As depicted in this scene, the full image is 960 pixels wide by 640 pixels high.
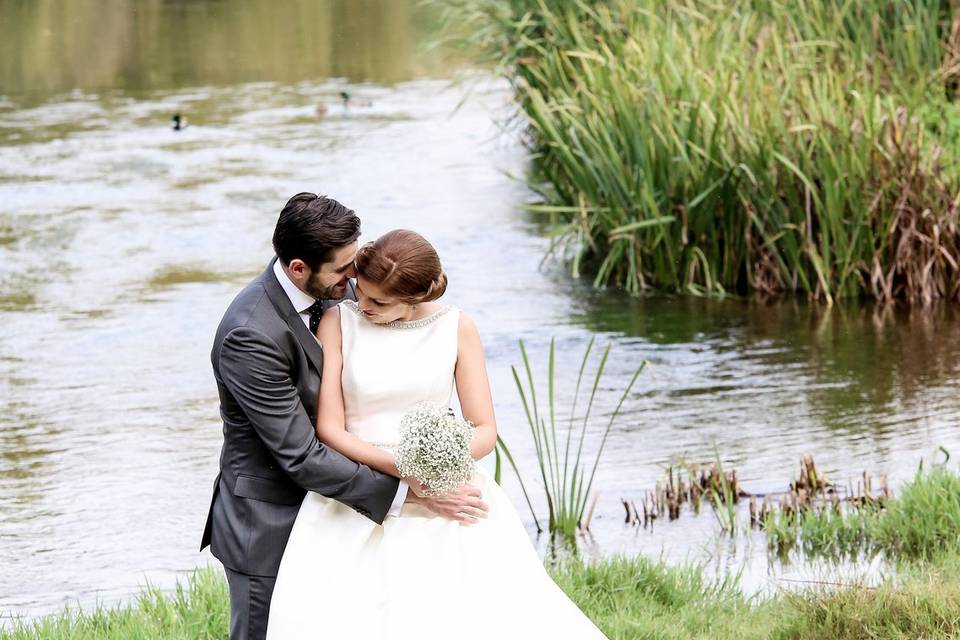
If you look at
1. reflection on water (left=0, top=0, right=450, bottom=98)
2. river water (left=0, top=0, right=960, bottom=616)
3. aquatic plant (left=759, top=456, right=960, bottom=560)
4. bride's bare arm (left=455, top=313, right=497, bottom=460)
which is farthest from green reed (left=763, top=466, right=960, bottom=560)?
reflection on water (left=0, top=0, right=450, bottom=98)

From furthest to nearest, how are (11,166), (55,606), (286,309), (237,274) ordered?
(11,166)
(237,274)
(55,606)
(286,309)

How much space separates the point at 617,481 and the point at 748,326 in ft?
10.5

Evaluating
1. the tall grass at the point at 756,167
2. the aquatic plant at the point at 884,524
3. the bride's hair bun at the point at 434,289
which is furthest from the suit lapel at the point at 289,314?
the tall grass at the point at 756,167

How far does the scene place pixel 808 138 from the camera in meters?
9.80

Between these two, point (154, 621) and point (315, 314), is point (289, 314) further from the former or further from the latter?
point (154, 621)

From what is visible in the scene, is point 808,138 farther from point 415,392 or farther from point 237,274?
point 415,392

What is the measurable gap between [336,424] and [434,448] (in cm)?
31

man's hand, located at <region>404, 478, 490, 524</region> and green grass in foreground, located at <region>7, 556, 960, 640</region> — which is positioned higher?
man's hand, located at <region>404, 478, 490, 524</region>

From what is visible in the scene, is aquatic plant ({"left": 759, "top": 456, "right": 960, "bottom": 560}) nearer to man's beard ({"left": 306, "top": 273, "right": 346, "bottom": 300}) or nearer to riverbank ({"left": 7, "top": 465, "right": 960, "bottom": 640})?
riverbank ({"left": 7, "top": 465, "right": 960, "bottom": 640})

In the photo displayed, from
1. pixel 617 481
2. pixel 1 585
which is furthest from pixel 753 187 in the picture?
pixel 1 585

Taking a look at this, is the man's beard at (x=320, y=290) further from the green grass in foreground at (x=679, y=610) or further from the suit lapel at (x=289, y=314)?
the green grass in foreground at (x=679, y=610)

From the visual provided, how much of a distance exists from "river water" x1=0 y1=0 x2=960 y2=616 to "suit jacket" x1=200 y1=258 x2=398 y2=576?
2151mm

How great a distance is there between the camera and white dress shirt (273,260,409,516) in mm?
3670

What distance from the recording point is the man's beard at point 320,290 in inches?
142
